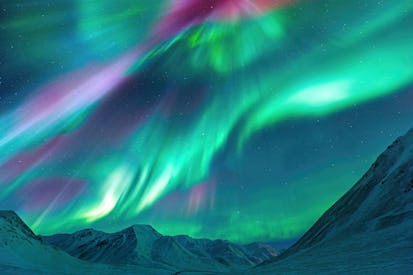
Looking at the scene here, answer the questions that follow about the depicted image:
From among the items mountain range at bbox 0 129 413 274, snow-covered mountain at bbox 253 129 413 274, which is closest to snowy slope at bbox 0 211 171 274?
mountain range at bbox 0 129 413 274

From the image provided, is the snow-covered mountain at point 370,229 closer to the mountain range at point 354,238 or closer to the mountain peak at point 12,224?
the mountain range at point 354,238

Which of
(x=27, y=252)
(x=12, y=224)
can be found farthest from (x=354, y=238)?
(x=12, y=224)

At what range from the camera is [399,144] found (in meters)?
168

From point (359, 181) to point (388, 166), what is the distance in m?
18.0

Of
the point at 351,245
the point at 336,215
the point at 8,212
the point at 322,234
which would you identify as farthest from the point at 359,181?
the point at 8,212

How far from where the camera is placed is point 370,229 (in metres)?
97.1

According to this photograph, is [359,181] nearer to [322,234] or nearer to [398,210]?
[322,234]

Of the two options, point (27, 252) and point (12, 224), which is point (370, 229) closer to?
point (27, 252)

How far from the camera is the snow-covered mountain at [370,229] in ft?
192

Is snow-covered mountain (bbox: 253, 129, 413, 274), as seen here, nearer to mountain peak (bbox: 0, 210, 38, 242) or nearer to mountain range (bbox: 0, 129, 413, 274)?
mountain range (bbox: 0, 129, 413, 274)

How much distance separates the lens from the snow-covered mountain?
192ft

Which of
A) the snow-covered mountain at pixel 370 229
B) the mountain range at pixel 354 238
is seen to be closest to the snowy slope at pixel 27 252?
the mountain range at pixel 354 238

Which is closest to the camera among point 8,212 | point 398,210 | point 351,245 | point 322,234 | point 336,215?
point 351,245

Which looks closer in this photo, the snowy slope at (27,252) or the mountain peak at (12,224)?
the snowy slope at (27,252)
